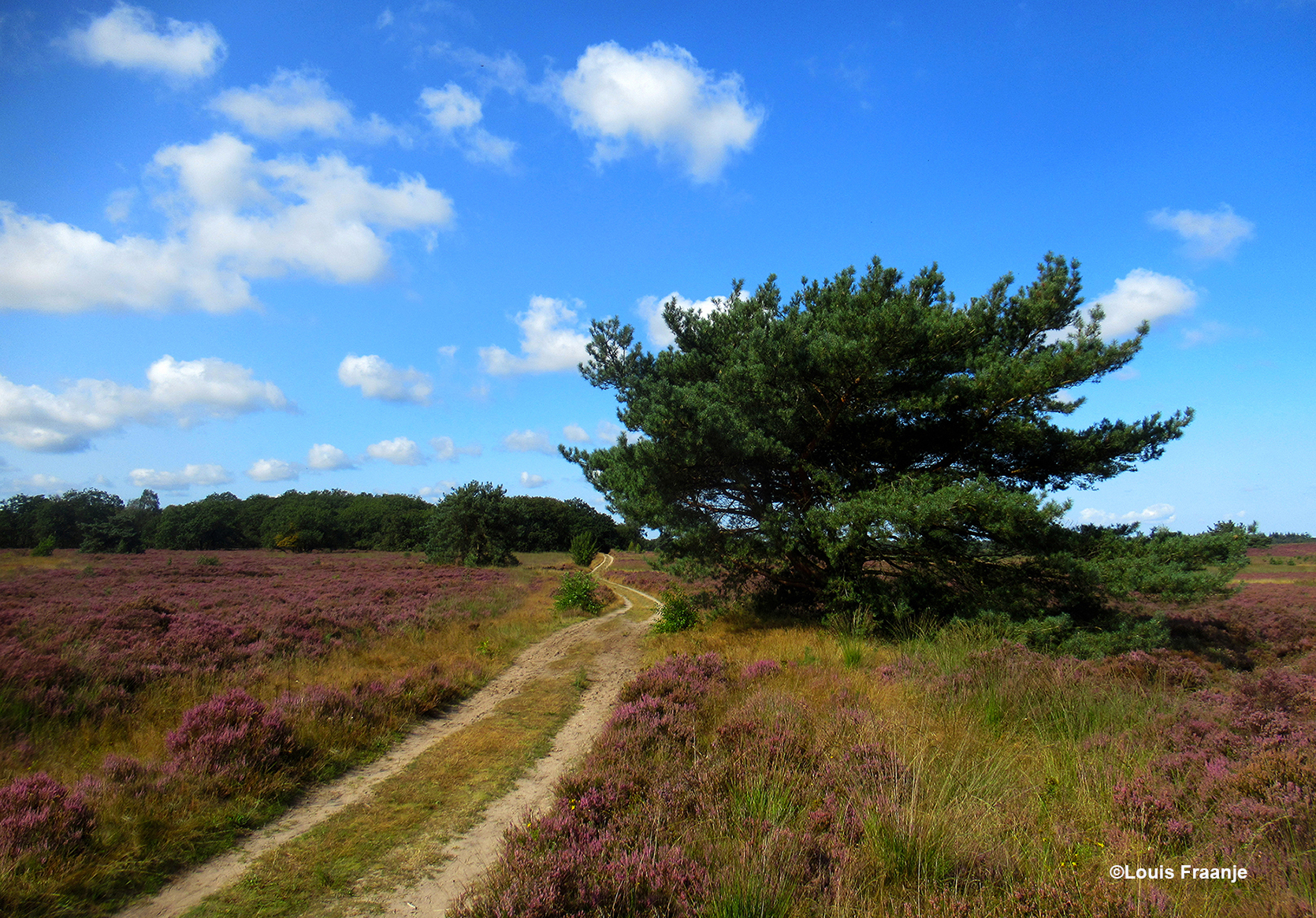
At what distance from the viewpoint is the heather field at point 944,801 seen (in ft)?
10.4

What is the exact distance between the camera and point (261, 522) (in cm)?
7575

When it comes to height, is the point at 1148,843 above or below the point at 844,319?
below

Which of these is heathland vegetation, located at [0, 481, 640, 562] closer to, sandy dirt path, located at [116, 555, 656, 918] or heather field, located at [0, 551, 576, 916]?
sandy dirt path, located at [116, 555, 656, 918]

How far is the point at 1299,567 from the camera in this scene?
35625mm

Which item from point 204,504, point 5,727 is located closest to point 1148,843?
point 5,727

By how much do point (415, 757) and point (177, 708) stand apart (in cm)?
354

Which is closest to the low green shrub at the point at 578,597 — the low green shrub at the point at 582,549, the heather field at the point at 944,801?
the heather field at the point at 944,801

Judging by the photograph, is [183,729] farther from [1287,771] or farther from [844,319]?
[844,319]

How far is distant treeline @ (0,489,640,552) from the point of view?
144 feet

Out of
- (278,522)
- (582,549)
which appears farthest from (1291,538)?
(278,522)

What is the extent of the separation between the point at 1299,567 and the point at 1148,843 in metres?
48.8

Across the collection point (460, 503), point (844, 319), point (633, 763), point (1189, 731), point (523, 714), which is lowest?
point (523, 714)

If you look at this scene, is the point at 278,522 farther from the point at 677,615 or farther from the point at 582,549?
the point at 677,615

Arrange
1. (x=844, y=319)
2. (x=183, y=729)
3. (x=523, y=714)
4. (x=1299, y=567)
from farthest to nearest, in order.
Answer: (x=1299, y=567) → (x=844, y=319) → (x=523, y=714) → (x=183, y=729)
